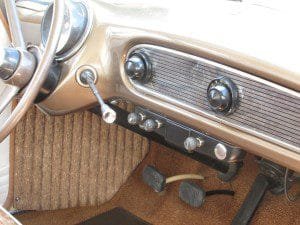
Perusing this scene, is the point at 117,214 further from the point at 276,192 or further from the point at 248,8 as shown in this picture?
the point at 248,8

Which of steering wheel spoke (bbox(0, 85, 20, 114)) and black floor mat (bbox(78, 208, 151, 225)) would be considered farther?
black floor mat (bbox(78, 208, 151, 225))

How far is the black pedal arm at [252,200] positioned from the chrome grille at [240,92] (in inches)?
19.2

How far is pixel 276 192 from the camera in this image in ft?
4.26

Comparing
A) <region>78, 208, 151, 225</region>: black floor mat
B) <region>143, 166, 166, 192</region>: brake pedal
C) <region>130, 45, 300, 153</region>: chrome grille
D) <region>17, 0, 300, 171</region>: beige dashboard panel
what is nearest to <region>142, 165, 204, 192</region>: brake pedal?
<region>143, 166, 166, 192</region>: brake pedal

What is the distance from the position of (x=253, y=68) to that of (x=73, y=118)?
2.41 feet

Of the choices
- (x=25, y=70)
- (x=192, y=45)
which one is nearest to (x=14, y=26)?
(x=25, y=70)

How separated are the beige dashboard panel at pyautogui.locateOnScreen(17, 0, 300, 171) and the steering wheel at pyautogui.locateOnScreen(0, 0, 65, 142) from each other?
4.2 inches

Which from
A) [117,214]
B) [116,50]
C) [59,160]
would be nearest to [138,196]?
[117,214]

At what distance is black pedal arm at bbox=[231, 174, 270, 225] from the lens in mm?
1244

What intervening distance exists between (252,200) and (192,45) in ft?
2.00

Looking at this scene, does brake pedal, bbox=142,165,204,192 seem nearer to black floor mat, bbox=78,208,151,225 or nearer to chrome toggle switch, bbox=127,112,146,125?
black floor mat, bbox=78,208,151,225

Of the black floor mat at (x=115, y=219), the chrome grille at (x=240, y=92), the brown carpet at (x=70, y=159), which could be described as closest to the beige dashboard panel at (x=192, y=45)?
the chrome grille at (x=240, y=92)

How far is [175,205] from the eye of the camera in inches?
57.1

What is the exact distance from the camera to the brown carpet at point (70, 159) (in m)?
1.32
